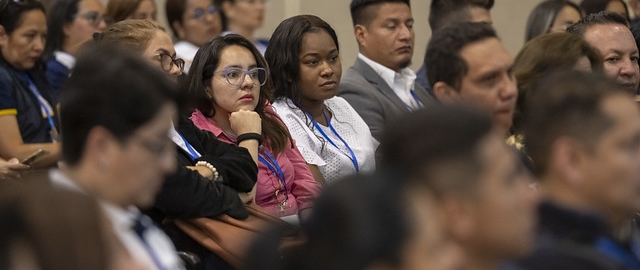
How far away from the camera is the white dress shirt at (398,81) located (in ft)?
17.2

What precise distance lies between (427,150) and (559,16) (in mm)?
4815

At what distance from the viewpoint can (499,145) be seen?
1987 millimetres

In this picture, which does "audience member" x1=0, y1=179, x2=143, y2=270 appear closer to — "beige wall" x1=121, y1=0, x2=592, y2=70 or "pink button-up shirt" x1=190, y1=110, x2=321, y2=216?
"pink button-up shirt" x1=190, y1=110, x2=321, y2=216

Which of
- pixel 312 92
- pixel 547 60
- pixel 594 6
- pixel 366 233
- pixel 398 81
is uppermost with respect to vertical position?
pixel 366 233

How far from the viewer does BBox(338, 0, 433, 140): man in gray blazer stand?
4961 mm

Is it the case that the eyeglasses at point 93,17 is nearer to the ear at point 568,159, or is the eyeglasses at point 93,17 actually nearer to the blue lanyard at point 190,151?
the blue lanyard at point 190,151

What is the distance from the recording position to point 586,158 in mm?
2459

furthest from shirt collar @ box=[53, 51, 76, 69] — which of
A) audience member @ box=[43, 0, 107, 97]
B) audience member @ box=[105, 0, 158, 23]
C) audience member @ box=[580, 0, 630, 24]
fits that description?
audience member @ box=[580, 0, 630, 24]

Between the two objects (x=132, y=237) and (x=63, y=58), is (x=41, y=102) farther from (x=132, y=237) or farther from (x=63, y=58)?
(x=132, y=237)

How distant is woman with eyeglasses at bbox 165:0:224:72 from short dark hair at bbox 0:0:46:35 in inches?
53.1

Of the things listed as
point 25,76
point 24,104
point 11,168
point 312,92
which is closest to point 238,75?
point 312,92

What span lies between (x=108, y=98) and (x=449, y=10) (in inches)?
168

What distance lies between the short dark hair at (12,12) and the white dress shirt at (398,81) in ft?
5.04

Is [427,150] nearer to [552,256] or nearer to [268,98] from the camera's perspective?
[552,256]
